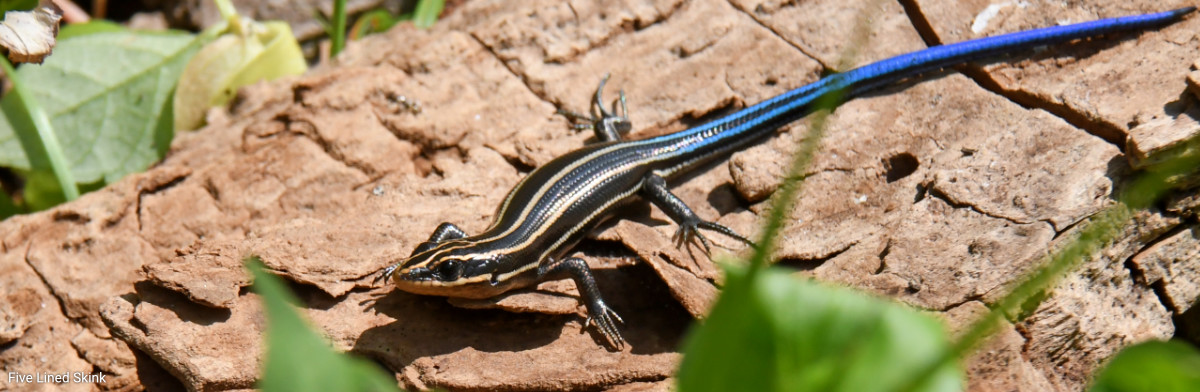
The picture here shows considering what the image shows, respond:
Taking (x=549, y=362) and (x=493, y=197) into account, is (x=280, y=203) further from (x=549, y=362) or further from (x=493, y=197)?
(x=549, y=362)

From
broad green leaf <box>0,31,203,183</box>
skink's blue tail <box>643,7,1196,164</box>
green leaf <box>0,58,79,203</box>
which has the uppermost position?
skink's blue tail <box>643,7,1196,164</box>

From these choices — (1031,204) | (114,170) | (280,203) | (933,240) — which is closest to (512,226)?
(280,203)

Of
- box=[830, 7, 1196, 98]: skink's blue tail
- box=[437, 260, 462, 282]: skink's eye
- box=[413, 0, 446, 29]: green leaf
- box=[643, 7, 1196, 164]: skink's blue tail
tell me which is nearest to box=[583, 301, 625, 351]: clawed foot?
box=[437, 260, 462, 282]: skink's eye

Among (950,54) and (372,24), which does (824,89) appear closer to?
(950,54)

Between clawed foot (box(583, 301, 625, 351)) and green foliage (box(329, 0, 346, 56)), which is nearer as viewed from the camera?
clawed foot (box(583, 301, 625, 351))

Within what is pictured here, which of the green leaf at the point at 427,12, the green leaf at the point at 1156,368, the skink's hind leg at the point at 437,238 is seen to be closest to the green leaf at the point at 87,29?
the green leaf at the point at 427,12

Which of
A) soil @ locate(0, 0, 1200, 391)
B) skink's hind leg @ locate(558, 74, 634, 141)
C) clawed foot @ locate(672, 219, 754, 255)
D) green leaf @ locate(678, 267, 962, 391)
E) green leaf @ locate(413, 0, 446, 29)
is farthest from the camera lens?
green leaf @ locate(413, 0, 446, 29)

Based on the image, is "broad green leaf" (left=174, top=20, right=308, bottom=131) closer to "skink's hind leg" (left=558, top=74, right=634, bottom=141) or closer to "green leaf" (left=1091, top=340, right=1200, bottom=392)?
"skink's hind leg" (left=558, top=74, right=634, bottom=141)
